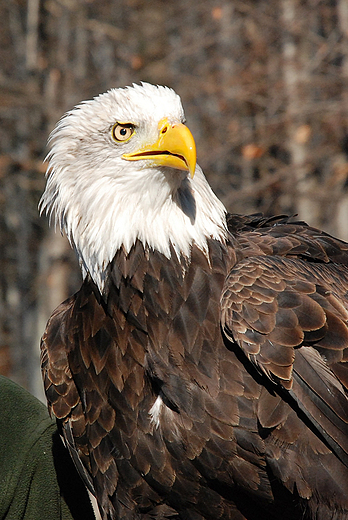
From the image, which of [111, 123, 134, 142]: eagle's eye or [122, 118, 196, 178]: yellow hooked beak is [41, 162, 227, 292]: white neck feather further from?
[111, 123, 134, 142]: eagle's eye

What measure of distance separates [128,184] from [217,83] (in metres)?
7.66

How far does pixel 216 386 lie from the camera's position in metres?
2.86

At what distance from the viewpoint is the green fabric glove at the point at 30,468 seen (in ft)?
10.0

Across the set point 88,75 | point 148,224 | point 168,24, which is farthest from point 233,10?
point 148,224

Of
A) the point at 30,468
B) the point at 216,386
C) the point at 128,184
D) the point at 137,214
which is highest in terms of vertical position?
the point at 128,184

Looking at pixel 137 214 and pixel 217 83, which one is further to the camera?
pixel 217 83

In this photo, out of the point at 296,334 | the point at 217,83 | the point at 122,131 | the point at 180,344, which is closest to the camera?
the point at 296,334

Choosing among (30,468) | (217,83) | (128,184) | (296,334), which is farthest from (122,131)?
(217,83)

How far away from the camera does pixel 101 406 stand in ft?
10.2

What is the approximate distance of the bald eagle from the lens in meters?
2.84

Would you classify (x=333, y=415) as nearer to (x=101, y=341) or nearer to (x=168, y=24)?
(x=101, y=341)

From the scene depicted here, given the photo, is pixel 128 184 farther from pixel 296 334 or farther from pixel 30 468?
pixel 30 468

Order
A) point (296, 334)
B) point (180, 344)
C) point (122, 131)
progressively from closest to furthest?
point (296, 334) < point (180, 344) < point (122, 131)

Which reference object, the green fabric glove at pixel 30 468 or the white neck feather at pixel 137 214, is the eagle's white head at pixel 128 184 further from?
the green fabric glove at pixel 30 468
